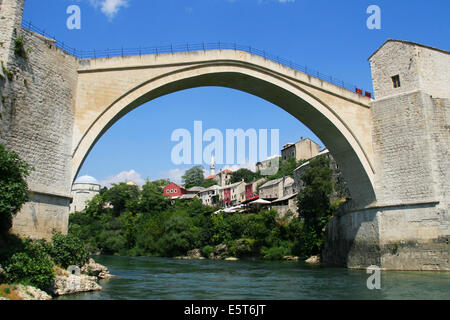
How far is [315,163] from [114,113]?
2168 centimetres

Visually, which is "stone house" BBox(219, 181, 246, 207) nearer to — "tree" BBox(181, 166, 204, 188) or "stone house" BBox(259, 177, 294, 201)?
"stone house" BBox(259, 177, 294, 201)


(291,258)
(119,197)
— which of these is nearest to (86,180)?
(119,197)

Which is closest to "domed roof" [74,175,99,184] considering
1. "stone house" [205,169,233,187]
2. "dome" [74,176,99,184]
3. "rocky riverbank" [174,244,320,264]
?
"dome" [74,176,99,184]

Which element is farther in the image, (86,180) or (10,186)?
(86,180)

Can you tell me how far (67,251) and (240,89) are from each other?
9.55 metres

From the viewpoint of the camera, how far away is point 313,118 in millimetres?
16531

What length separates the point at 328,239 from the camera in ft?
65.7

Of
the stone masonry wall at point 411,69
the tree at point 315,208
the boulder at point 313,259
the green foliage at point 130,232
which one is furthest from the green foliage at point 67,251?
the green foliage at point 130,232

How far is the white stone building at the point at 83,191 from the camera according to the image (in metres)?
59.6

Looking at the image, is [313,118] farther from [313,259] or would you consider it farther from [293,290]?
[313,259]

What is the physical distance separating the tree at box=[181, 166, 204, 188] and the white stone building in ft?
56.5

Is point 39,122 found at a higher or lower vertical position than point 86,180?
lower
